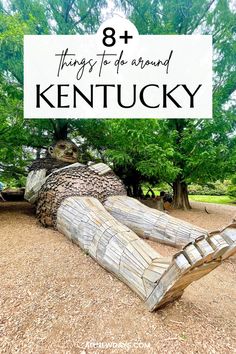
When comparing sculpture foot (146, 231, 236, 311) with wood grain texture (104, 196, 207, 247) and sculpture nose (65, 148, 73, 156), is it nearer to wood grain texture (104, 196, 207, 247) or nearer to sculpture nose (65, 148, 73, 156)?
wood grain texture (104, 196, 207, 247)

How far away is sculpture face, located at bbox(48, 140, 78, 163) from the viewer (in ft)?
17.5

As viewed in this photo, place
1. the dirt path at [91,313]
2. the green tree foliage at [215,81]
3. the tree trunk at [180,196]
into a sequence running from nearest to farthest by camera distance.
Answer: the dirt path at [91,313] < the green tree foliage at [215,81] < the tree trunk at [180,196]

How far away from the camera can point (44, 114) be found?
4574 millimetres

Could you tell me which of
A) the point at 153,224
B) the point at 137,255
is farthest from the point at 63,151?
the point at 137,255

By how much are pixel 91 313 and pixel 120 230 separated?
2.93ft

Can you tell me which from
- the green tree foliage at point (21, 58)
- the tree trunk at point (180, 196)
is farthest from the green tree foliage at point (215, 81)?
the green tree foliage at point (21, 58)

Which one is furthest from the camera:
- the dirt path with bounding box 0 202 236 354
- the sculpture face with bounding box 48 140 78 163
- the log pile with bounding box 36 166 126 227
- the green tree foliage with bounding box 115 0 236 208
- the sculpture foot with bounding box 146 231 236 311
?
the green tree foliage with bounding box 115 0 236 208

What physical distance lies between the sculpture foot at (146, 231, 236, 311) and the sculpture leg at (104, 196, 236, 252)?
1.50 m

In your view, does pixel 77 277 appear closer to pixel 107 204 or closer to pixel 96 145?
pixel 107 204

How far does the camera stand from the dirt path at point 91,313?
1.64m

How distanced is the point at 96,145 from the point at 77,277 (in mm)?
3994

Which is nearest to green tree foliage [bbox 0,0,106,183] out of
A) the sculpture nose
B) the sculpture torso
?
the sculpture nose

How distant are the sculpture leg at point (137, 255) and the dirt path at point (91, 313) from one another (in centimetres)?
13

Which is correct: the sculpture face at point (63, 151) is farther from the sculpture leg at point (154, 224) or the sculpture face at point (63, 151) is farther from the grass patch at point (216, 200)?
the grass patch at point (216, 200)
